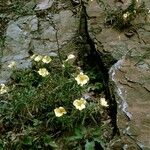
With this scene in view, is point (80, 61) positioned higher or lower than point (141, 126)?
lower

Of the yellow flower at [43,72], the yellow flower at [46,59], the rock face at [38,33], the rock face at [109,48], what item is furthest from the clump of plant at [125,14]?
the yellow flower at [43,72]

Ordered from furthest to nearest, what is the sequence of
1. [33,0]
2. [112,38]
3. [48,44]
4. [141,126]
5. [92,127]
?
[33,0] < [48,44] < [112,38] < [92,127] < [141,126]

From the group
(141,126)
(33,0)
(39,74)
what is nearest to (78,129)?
(141,126)

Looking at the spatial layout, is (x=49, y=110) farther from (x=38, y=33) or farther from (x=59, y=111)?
(x=38, y=33)

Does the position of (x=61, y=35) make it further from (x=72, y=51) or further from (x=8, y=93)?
(x=8, y=93)

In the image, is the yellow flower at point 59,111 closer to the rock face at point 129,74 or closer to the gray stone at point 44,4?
the rock face at point 129,74

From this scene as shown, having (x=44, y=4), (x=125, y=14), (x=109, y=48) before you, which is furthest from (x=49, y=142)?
(x=44, y=4)

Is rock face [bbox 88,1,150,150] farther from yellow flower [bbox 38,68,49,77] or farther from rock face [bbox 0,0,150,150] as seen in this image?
yellow flower [bbox 38,68,49,77]
